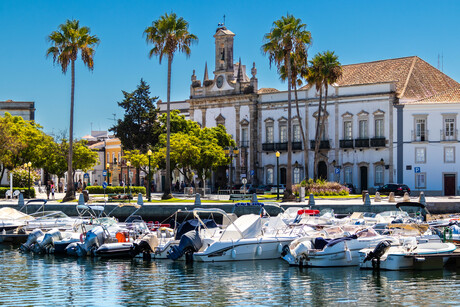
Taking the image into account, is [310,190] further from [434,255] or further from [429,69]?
[434,255]

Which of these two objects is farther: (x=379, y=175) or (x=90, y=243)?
(x=379, y=175)

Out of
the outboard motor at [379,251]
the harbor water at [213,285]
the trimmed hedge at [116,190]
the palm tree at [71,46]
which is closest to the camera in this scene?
the harbor water at [213,285]

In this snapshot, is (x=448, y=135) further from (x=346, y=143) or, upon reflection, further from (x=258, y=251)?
(x=258, y=251)

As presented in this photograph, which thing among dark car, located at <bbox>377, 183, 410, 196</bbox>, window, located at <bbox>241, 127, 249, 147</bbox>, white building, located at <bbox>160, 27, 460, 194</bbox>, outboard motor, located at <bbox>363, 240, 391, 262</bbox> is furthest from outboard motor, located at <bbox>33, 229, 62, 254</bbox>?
window, located at <bbox>241, 127, 249, 147</bbox>

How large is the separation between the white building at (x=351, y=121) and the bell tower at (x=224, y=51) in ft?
0.36

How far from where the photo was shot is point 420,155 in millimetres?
70062

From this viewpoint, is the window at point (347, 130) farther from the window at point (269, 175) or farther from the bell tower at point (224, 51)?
the bell tower at point (224, 51)

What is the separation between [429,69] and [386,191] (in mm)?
18666

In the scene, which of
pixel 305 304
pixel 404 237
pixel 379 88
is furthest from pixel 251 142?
pixel 305 304

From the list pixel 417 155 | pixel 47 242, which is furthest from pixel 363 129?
pixel 47 242

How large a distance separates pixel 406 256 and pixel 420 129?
145 feet

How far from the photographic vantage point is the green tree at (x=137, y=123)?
290 feet

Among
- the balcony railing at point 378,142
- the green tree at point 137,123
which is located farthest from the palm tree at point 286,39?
the green tree at point 137,123

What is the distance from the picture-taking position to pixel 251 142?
266 feet
